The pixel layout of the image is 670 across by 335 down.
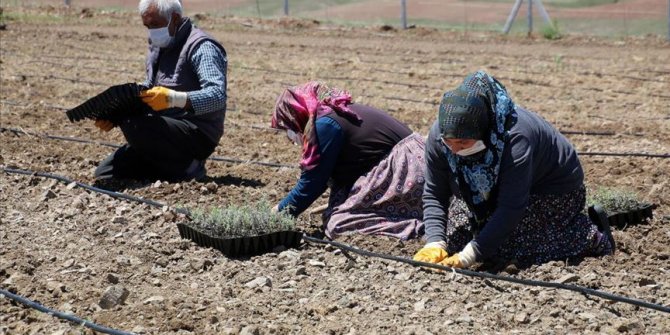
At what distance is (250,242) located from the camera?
5844 mm

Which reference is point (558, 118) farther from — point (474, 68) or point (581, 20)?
point (581, 20)

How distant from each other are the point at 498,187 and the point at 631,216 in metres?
1.36

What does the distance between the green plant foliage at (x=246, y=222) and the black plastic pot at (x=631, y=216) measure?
1751mm

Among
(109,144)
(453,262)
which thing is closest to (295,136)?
(453,262)

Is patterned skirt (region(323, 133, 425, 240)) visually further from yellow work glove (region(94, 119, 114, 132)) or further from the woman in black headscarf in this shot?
yellow work glove (region(94, 119, 114, 132))

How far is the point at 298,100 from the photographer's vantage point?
5.93 metres

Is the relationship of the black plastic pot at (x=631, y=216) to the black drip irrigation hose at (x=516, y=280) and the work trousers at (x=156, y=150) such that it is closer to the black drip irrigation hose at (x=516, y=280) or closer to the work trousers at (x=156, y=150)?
the black drip irrigation hose at (x=516, y=280)

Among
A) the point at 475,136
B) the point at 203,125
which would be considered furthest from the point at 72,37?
the point at 475,136

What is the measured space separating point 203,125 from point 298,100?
1.61 m

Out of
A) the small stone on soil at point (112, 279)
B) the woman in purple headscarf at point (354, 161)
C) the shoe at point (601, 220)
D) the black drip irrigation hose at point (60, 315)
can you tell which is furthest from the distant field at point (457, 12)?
the black drip irrigation hose at point (60, 315)

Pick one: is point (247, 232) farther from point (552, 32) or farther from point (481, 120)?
point (552, 32)

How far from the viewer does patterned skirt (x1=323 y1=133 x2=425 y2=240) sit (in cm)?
597

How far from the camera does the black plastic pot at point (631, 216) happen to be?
6.25m

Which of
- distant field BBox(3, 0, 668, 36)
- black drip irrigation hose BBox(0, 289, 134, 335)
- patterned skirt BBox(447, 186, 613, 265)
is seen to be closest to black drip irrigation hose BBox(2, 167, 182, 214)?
black drip irrigation hose BBox(0, 289, 134, 335)
